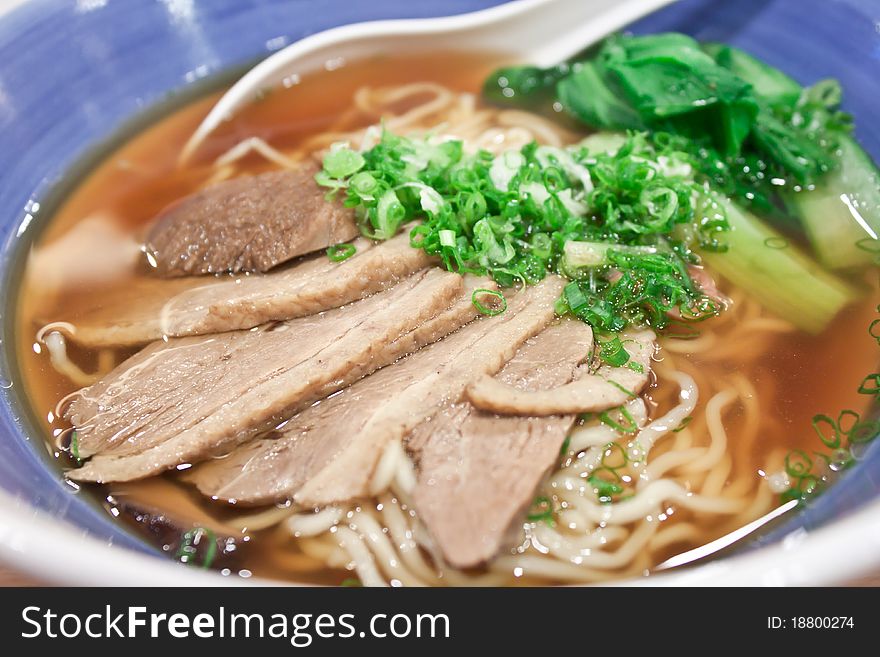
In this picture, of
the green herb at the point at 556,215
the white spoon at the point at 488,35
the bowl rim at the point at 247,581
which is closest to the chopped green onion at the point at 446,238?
the green herb at the point at 556,215

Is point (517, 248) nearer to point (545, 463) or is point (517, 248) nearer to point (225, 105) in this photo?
point (545, 463)

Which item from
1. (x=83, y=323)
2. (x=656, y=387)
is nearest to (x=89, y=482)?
(x=83, y=323)

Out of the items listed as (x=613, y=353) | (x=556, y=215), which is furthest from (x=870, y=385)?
(x=556, y=215)

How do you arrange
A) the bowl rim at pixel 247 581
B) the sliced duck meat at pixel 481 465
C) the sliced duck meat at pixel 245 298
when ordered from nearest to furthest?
1. the bowl rim at pixel 247 581
2. the sliced duck meat at pixel 481 465
3. the sliced duck meat at pixel 245 298

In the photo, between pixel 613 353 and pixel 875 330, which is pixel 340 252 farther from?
pixel 875 330

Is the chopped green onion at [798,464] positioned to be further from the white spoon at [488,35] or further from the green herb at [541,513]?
the white spoon at [488,35]

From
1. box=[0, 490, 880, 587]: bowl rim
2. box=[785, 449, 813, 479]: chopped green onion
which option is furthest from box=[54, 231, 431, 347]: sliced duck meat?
box=[785, 449, 813, 479]: chopped green onion
